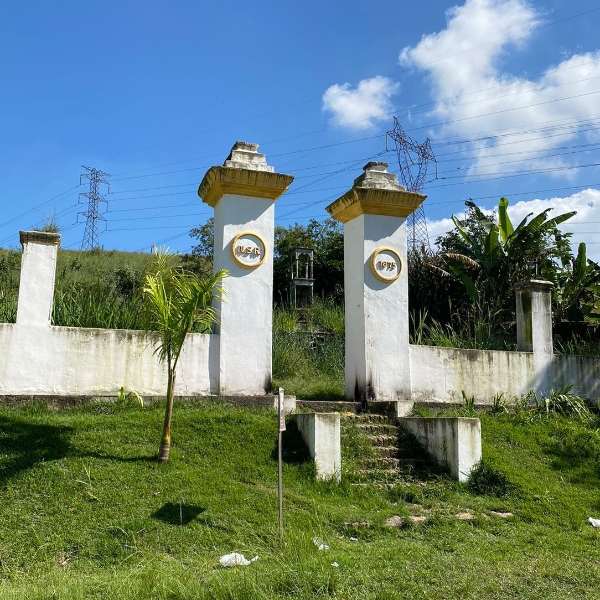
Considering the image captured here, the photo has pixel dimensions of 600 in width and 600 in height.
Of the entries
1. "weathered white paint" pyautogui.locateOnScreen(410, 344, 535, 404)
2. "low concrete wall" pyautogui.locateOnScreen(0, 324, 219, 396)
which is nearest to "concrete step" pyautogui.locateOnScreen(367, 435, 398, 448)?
"weathered white paint" pyautogui.locateOnScreen(410, 344, 535, 404)

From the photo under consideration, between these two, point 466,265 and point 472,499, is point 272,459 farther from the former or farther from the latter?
point 466,265

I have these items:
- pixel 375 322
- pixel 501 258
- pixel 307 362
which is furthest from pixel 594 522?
pixel 501 258

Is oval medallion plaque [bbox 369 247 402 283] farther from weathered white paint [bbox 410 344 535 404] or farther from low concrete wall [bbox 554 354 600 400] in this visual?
low concrete wall [bbox 554 354 600 400]

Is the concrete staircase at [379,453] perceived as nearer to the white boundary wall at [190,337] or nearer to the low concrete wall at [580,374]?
the white boundary wall at [190,337]

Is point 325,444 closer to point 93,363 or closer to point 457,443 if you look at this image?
point 457,443

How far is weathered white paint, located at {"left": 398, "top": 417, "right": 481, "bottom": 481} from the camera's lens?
8664mm

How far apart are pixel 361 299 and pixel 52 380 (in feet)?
15.1

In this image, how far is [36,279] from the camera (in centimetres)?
927

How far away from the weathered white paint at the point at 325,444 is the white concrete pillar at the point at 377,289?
2129 millimetres

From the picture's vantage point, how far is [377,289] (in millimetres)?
10867

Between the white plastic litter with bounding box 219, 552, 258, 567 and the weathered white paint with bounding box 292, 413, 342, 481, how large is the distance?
2.23m

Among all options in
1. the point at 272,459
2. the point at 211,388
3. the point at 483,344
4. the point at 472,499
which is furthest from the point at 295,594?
the point at 483,344

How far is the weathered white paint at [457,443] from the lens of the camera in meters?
8.66

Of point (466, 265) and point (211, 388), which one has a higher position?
point (466, 265)
